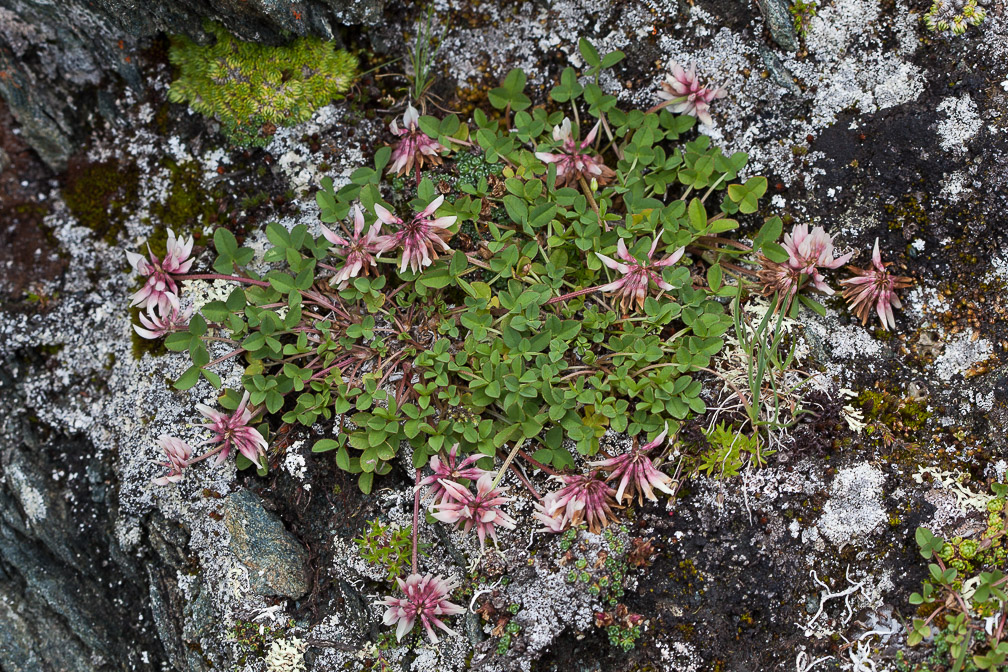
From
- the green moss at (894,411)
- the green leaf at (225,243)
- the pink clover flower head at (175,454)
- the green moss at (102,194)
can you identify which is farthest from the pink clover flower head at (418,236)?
the green moss at (894,411)

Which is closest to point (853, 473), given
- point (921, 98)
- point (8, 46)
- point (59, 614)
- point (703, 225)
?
point (703, 225)

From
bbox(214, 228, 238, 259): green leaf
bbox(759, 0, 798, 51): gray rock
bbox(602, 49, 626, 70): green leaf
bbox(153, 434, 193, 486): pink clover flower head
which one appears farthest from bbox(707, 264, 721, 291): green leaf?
bbox(153, 434, 193, 486): pink clover flower head

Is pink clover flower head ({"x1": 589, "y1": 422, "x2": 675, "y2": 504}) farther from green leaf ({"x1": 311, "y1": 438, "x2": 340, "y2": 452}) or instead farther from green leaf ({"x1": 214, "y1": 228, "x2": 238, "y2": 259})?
green leaf ({"x1": 214, "y1": 228, "x2": 238, "y2": 259})

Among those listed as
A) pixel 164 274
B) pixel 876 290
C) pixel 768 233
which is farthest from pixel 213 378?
pixel 876 290

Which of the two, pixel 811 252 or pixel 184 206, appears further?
pixel 184 206

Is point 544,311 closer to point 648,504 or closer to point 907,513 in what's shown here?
point 648,504

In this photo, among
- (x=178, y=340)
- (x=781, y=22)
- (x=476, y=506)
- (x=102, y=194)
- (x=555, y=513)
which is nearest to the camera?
(x=476, y=506)

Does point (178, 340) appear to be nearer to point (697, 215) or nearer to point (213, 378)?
point (213, 378)
